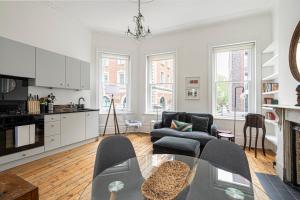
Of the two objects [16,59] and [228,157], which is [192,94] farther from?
[16,59]

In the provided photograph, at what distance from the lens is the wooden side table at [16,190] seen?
4.21 ft

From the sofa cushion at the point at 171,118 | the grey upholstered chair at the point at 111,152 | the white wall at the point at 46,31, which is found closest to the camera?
the grey upholstered chair at the point at 111,152

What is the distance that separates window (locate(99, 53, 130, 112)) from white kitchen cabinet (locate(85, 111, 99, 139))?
822 millimetres

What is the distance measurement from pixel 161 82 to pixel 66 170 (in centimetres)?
365

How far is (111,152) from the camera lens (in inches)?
61.5

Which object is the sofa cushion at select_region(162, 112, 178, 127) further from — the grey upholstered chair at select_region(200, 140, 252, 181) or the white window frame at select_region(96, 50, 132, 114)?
the grey upholstered chair at select_region(200, 140, 252, 181)

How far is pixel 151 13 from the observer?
154 inches

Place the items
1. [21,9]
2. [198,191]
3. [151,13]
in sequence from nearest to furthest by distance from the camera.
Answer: [198,191], [21,9], [151,13]

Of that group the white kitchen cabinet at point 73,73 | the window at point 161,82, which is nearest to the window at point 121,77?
the window at point 161,82

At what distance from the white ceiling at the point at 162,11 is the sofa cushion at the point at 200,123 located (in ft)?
8.60

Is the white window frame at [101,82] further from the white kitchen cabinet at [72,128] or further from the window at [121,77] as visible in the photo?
the white kitchen cabinet at [72,128]

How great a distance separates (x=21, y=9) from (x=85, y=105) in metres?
2.62

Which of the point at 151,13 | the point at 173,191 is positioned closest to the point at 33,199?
the point at 173,191

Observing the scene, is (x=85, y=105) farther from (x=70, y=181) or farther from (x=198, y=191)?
(x=198, y=191)
